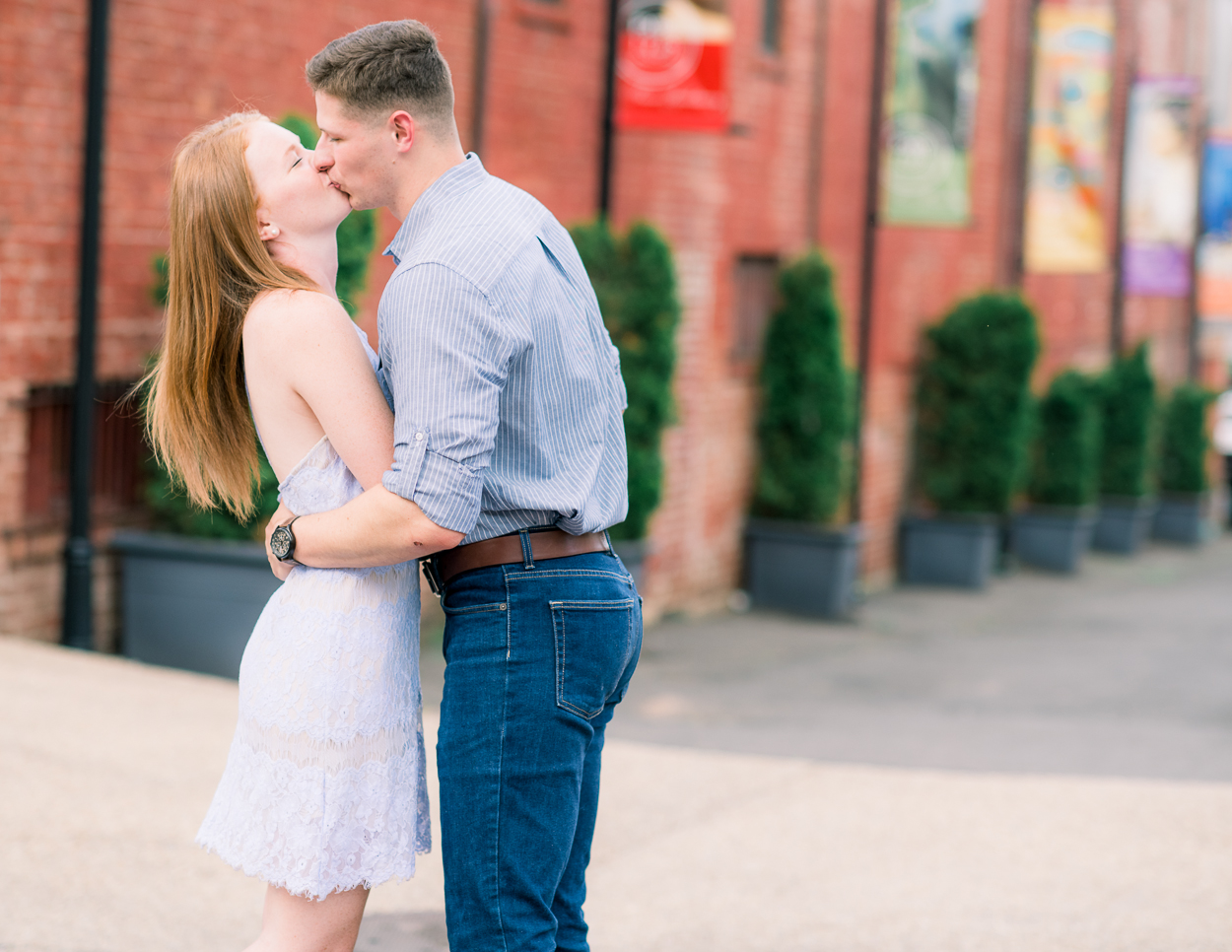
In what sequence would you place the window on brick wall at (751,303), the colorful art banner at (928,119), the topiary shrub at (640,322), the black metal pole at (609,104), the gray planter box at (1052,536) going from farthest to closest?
the gray planter box at (1052,536), the colorful art banner at (928,119), the window on brick wall at (751,303), the black metal pole at (609,104), the topiary shrub at (640,322)

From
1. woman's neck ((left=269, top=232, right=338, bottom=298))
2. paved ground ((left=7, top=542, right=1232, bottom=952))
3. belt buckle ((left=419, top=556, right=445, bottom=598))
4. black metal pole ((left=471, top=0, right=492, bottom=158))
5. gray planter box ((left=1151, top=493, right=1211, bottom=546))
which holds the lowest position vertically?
gray planter box ((left=1151, top=493, right=1211, bottom=546))

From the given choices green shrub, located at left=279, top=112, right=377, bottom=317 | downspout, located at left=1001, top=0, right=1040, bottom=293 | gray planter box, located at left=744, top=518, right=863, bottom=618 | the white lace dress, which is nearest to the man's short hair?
the white lace dress

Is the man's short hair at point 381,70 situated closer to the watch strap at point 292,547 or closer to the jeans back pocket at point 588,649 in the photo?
the watch strap at point 292,547

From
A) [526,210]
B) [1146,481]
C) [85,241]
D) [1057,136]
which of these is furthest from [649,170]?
[1146,481]

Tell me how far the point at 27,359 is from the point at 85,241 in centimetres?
64

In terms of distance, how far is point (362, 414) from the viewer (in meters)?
2.38

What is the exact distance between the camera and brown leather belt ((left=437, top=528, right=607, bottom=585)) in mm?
2389

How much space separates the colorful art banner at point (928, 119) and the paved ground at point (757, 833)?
606 centimetres

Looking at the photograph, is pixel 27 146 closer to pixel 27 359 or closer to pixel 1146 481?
pixel 27 359

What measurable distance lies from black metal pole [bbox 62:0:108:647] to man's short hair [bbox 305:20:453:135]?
5.24 metres

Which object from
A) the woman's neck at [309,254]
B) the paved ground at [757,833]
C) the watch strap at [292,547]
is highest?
the woman's neck at [309,254]

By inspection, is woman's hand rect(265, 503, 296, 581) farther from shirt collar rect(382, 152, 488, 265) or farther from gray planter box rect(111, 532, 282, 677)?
gray planter box rect(111, 532, 282, 677)

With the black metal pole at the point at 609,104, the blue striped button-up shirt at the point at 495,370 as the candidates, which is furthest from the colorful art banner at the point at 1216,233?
the blue striped button-up shirt at the point at 495,370

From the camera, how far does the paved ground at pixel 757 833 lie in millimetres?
4047
